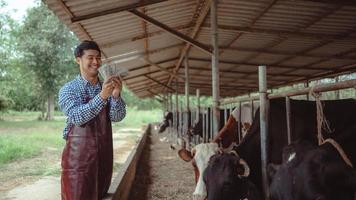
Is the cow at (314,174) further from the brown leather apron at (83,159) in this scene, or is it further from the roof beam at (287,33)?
the roof beam at (287,33)

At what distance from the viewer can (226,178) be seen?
352 cm

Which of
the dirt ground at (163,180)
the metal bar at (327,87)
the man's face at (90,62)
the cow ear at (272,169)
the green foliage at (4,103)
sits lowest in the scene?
the dirt ground at (163,180)

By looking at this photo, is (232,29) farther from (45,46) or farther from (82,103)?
(45,46)

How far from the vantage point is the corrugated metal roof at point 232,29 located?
624 cm

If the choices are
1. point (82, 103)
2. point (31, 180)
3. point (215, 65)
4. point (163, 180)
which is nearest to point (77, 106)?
point (82, 103)

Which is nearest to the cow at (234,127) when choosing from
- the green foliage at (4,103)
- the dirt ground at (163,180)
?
the dirt ground at (163,180)

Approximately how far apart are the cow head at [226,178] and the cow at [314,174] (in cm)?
74

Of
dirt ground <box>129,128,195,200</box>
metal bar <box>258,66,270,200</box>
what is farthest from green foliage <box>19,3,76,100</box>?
metal bar <box>258,66,270,200</box>

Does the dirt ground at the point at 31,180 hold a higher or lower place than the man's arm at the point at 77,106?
lower

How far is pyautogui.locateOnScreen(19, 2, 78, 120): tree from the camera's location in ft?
99.3

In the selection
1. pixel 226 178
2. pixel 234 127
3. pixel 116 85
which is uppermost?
pixel 116 85

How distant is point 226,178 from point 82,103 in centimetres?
137

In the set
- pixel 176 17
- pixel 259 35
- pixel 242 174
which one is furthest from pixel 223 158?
pixel 259 35

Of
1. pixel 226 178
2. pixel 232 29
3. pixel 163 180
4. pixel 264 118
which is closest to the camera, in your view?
pixel 226 178
